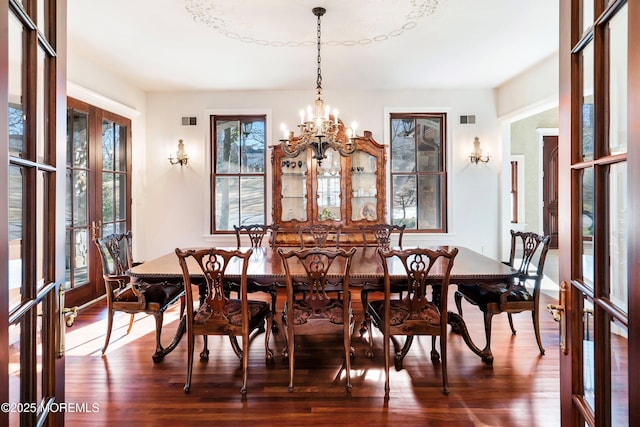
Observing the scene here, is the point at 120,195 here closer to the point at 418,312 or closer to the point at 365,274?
the point at 365,274

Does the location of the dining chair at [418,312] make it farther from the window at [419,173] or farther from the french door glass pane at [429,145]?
the french door glass pane at [429,145]

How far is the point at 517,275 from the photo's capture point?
8.08 ft

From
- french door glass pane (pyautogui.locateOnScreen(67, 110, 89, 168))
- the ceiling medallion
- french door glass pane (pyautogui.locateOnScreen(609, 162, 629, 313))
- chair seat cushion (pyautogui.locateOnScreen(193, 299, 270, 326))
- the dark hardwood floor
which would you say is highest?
the ceiling medallion

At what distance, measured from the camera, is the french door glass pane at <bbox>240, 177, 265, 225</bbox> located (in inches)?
209

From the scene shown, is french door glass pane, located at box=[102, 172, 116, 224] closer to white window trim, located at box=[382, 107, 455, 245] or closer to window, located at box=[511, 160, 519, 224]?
white window trim, located at box=[382, 107, 455, 245]

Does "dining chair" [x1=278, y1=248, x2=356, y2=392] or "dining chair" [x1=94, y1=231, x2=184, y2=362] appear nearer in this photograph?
"dining chair" [x1=278, y1=248, x2=356, y2=392]

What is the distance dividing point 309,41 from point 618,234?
3314 mm

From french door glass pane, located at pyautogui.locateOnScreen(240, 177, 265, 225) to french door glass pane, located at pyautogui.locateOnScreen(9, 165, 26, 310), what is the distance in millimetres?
4351

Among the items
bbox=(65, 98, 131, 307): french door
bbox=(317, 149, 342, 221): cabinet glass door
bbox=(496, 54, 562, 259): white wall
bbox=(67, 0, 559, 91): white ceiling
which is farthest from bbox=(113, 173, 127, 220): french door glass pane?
bbox=(496, 54, 562, 259): white wall

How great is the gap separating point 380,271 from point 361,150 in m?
2.64

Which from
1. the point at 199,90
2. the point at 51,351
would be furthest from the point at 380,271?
the point at 199,90

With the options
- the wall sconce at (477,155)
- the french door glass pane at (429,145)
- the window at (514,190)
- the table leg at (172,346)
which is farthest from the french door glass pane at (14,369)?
the window at (514,190)

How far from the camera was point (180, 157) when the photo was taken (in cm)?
516

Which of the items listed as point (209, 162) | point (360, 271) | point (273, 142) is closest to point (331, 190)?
point (273, 142)
